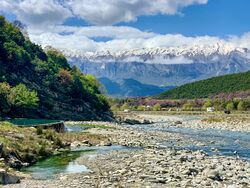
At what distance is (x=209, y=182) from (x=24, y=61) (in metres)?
134

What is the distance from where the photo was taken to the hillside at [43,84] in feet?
461

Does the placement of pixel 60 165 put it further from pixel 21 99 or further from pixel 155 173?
pixel 21 99

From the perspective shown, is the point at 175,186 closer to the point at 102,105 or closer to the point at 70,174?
the point at 70,174

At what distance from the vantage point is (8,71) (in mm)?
147750

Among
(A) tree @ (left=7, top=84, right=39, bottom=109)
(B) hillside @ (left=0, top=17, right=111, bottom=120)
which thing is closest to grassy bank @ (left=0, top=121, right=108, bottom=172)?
(A) tree @ (left=7, top=84, right=39, bottom=109)

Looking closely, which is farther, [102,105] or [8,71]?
[102,105]

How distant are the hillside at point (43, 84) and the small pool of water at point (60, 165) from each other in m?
74.1

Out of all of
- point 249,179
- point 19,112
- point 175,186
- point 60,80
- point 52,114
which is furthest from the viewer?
point 60,80

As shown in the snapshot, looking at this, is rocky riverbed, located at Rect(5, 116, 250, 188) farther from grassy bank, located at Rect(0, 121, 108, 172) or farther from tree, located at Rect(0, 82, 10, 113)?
tree, located at Rect(0, 82, 10, 113)

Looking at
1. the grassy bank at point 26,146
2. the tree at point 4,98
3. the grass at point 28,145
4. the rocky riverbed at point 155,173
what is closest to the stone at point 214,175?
the rocky riverbed at point 155,173

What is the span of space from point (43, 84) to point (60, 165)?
379 feet

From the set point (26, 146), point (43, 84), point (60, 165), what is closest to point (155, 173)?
point (60, 165)

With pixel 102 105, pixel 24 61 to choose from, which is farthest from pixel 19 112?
pixel 102 105

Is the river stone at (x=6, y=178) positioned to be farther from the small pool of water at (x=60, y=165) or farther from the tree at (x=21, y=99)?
the tree at (x=21, y=99)
